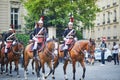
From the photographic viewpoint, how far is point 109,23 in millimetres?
70812

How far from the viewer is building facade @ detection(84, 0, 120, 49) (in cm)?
6738

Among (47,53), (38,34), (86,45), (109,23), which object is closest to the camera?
(47,53)

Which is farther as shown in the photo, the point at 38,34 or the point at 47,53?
the point at 38,34

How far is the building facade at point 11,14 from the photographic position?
42.6 meters

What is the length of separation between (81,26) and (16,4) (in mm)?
8374

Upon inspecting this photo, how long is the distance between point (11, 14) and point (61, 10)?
6.05 m

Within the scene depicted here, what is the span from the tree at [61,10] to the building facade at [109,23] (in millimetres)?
21218

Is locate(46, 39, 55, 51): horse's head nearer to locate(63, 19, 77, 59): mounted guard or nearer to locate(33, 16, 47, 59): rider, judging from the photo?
locate(33, 16, 47, 59): rider

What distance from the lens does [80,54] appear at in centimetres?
1794

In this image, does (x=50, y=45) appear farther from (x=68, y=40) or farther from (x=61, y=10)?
(x=61, y=10)

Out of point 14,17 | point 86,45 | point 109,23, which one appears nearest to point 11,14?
point 14,17

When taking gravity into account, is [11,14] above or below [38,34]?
above

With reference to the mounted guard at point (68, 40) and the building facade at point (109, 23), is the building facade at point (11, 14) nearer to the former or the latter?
the building facade at point (109, 23)

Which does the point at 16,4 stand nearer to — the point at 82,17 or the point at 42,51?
the point at 82,17
